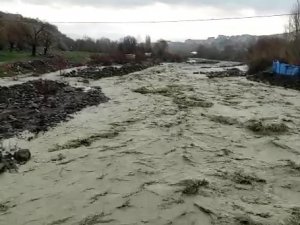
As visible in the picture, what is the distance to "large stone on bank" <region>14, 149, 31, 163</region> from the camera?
10.6 m

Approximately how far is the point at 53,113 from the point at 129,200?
8863mm

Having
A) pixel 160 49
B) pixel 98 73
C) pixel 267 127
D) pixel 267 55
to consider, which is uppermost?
pixel 267 55

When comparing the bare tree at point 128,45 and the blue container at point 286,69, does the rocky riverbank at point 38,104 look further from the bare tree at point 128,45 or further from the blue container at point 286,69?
the bare tree at point 128,45

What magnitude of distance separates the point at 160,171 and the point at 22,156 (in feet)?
11.6

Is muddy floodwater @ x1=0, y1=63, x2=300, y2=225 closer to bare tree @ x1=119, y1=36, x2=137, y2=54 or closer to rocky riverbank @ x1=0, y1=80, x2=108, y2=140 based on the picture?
rocky riverbank @ x1=0, y1=80, x2=108, y2=140

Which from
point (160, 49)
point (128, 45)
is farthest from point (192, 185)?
point (160, 49)

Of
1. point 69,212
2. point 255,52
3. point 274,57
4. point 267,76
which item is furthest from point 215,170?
point 255,52

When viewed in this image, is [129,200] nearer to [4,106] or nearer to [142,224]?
[142,224]

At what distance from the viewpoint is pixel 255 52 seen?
138ft

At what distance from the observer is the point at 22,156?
1066cm

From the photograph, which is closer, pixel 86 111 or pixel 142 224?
pixel 142 224

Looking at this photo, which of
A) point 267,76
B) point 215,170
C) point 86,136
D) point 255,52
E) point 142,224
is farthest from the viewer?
point 255,52

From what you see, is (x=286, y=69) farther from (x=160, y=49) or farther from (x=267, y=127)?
(x=160, y=49)

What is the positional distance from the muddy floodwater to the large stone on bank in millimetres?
151
